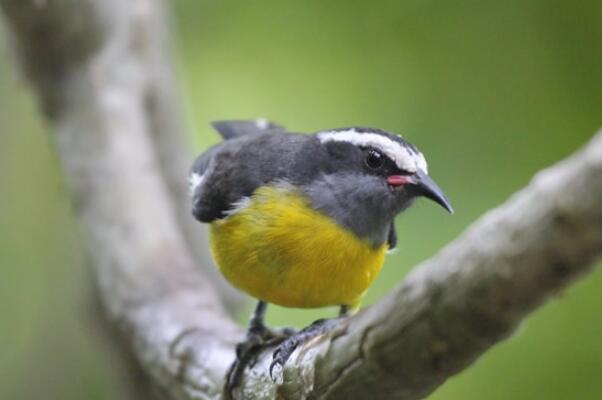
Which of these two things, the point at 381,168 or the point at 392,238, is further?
the point at 392,238

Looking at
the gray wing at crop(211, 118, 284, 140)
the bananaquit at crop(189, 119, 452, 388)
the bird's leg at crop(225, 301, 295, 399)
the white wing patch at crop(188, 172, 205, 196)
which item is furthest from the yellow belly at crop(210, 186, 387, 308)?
the gray wing at crop(211, 118, 284, 140)

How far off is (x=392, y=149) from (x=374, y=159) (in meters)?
0.09

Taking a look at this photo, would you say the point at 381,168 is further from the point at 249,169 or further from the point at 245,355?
the point at 245,355

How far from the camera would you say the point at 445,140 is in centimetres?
349

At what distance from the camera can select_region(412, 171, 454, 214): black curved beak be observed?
234 centimetres

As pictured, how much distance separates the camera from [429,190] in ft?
7.79

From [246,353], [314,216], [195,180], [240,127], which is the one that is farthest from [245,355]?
[240,127]

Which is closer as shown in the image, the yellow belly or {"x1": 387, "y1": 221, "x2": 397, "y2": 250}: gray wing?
the yellow belly

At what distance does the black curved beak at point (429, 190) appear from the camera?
2.34 meters

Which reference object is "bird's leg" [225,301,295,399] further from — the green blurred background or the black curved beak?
the green blurred background

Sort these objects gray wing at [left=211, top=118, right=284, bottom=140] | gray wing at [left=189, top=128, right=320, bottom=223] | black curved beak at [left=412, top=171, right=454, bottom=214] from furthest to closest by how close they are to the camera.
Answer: gray wing at [left=211, top=118, right=284, bottom=140] → gray wing at [left=189, top=128, right=320, bottom=223] → black curved beak at [left=412, top=171, right=454, bottom=214]

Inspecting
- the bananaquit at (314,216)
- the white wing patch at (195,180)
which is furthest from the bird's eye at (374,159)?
the white wing patch at (195,180)

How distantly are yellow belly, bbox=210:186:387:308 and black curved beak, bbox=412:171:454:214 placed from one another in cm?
23

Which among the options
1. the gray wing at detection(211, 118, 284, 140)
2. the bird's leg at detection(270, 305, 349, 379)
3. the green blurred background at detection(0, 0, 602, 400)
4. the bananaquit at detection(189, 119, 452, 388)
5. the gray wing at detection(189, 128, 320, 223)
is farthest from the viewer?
the gray wing at detection(211, 118, 284, 140)
